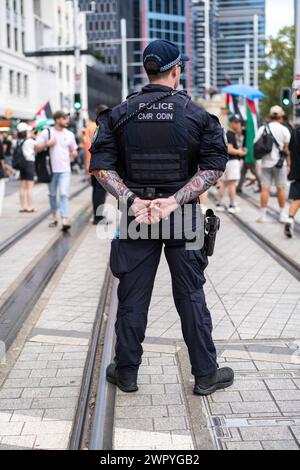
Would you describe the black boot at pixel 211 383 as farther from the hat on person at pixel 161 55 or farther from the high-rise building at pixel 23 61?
the high-rise building at pixel 23 61

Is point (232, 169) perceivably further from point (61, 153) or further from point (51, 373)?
point (51, 373)

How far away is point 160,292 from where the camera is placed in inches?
272

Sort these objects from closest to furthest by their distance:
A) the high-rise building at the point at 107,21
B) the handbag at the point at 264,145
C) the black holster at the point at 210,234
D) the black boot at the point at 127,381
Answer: the black holster at the point at 210,234 → the black boot at the point at 127,381 → the handbag at the point at 264,145 → the high-rise building at the point at 107,21

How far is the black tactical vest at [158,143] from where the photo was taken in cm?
379

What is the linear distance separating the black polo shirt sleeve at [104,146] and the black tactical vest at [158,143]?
8cm

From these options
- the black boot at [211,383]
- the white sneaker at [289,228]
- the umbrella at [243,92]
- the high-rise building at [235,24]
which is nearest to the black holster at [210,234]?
the black boot at [211,383]

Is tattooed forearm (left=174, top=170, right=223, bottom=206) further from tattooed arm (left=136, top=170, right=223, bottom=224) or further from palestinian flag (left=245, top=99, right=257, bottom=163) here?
palestinian flag (left=245, top=99, right=257, bottom=163)

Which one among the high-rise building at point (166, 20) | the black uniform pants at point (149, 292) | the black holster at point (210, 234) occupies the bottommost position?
the black uniform pants at point (149, 292)

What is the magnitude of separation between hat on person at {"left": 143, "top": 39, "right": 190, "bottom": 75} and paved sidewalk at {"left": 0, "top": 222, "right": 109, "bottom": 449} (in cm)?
207

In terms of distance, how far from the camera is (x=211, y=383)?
162 inches

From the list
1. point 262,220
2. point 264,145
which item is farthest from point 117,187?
point 262,220

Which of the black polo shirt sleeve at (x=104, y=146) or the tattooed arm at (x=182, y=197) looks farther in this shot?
the black polo shirt sleeve at (x=104, y=146)

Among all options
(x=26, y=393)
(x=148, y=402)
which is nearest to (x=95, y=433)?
(x=148, y=402)

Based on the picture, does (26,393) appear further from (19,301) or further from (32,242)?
(32,242)
